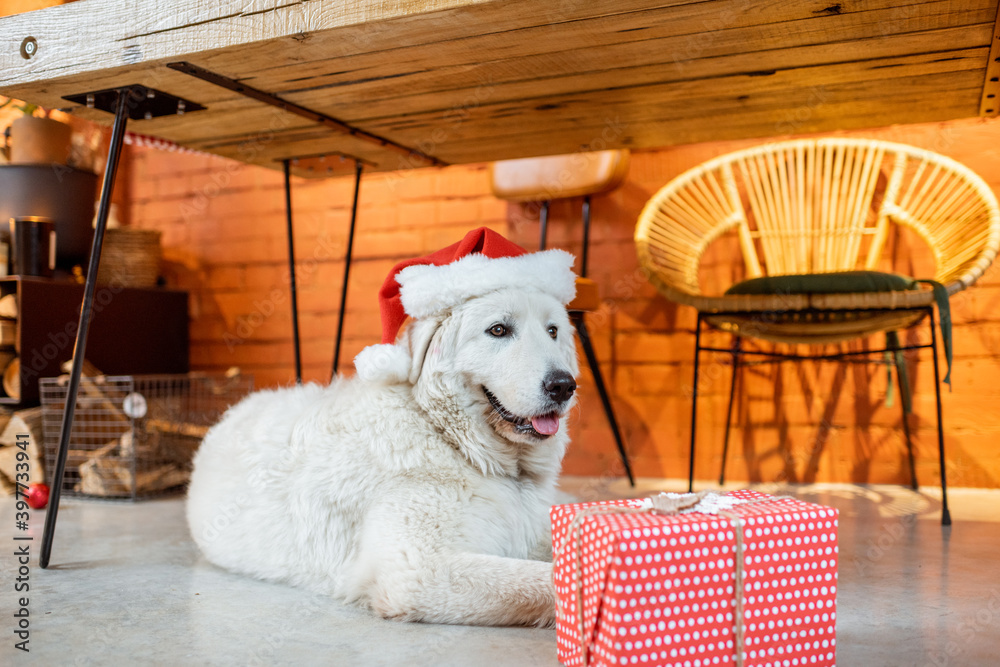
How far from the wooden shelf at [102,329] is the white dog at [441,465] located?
1.67 meters

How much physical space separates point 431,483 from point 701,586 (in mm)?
554

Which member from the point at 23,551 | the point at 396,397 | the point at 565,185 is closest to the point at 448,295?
the point at 396,397

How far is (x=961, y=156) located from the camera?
2467mm

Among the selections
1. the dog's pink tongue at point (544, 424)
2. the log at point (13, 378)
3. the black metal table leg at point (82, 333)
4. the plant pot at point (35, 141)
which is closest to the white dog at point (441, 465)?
the dog's pink tongue at point (544, 424)

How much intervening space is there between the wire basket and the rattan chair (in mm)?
1786

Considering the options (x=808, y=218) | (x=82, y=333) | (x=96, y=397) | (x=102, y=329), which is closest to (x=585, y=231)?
(x=808, y=218)

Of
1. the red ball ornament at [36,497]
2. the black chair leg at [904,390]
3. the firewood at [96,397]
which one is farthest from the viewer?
the firewood at [96,397]

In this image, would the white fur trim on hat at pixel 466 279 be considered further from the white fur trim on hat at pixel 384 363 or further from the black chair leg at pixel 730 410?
the black chair leg at pixel 730 410

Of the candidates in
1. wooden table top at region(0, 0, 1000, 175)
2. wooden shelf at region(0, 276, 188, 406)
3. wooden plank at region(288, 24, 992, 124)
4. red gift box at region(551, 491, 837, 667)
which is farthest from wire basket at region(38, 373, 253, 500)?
red gift box at region(551, 491, 837, 667)

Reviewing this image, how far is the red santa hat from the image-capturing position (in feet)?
4.50

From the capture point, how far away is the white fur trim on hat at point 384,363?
1376 millimetres

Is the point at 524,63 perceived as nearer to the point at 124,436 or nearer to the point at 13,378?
the point at 124,436

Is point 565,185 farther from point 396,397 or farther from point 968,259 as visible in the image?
point 396,397

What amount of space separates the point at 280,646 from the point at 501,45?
1.07 meters
